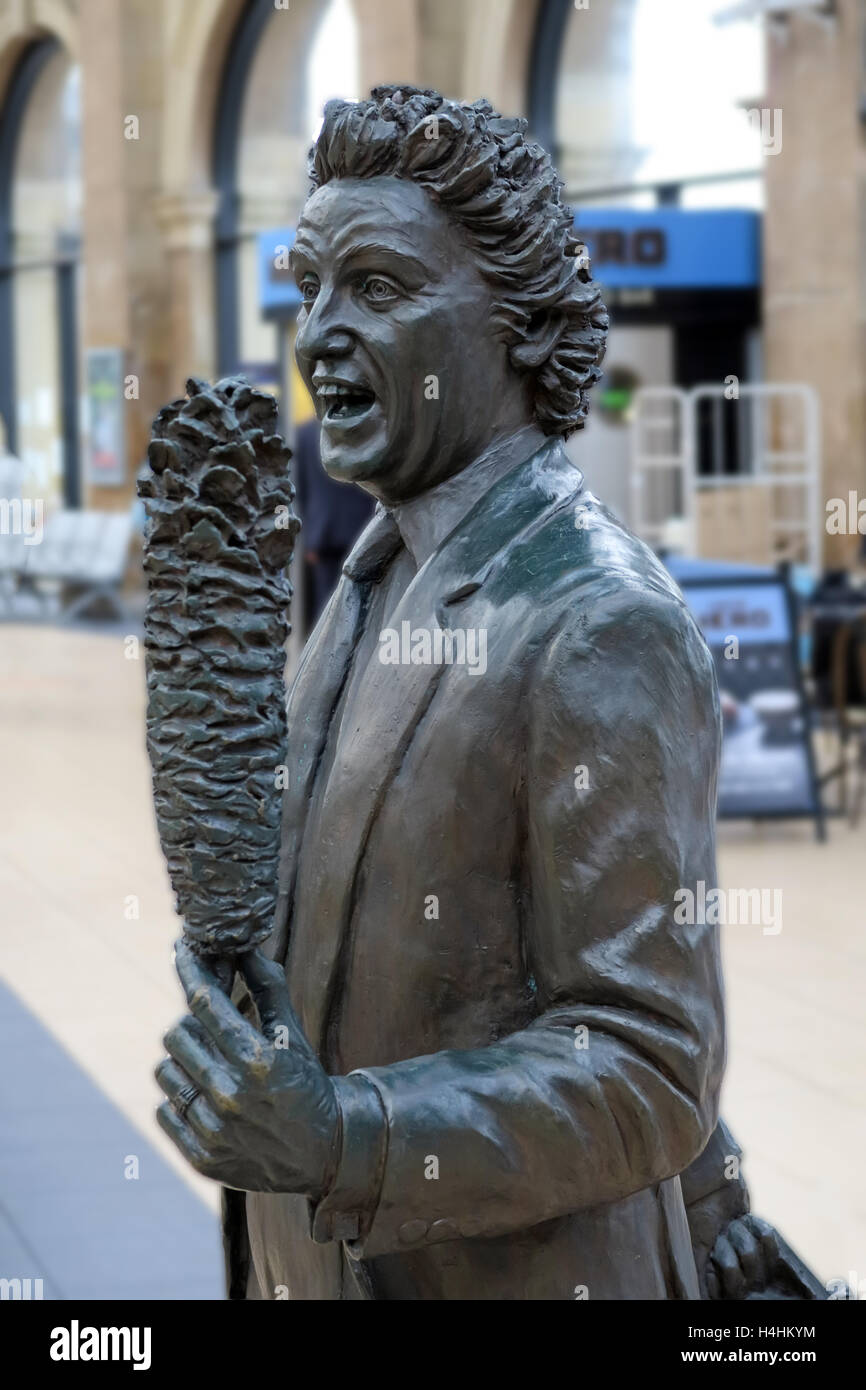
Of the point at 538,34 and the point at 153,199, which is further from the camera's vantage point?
the point at 153,199

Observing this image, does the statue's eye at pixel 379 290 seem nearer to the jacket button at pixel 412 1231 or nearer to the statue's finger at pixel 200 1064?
the statue's finger at pixel 200 1064

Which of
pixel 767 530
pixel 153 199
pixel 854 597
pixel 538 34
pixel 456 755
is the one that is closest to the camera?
pixel 456 755

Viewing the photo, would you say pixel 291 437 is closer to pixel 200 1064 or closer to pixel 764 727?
pixel 764 727

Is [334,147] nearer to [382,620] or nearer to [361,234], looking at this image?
[361,234]

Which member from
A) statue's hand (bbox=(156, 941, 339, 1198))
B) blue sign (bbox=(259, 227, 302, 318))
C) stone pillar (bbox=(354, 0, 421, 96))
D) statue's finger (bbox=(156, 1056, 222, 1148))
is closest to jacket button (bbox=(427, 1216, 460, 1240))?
statue's hand (bbox=(156, 941, 339, 1198))

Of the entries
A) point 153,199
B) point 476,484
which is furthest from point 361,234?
point 153,199

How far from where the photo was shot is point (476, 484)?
6.10ft

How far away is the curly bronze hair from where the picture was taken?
178cm

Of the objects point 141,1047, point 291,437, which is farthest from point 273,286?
point 141,1047

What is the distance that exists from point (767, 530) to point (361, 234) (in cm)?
1222

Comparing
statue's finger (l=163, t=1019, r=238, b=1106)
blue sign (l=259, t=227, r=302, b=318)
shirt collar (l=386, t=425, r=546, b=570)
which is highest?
blue sign (l=259, t=227, r=302, b=318)

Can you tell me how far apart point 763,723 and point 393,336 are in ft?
25.9

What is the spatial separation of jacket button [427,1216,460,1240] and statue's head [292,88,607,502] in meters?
0.68

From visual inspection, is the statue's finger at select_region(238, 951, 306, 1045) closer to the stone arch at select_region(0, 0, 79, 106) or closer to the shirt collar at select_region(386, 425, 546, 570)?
the shirt collar at select_region(386, 425, 546, 570)
